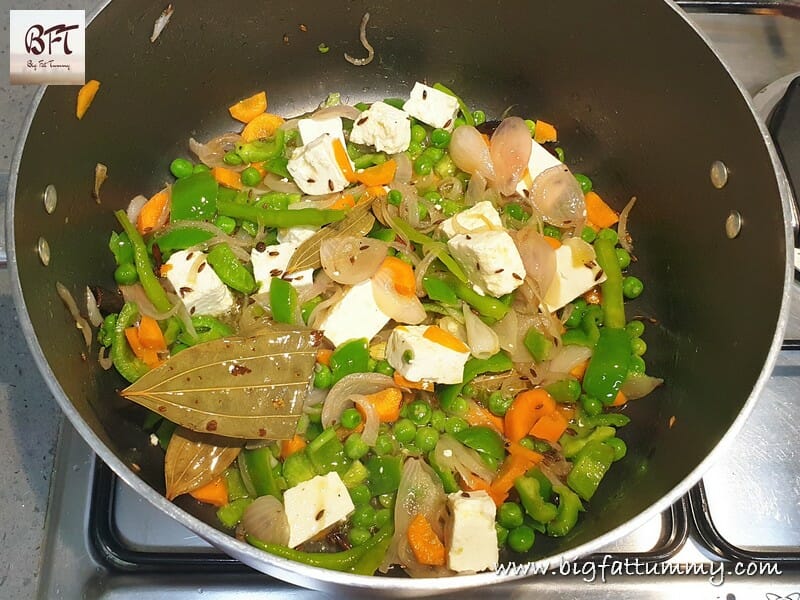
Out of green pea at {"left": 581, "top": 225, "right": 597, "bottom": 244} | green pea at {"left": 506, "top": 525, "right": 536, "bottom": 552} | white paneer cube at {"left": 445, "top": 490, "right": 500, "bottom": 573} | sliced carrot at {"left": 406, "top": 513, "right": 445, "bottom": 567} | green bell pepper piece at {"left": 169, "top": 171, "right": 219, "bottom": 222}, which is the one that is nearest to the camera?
white paneer cube at {"left": 445, "top": 490, "right": 500, "bottom": 573}

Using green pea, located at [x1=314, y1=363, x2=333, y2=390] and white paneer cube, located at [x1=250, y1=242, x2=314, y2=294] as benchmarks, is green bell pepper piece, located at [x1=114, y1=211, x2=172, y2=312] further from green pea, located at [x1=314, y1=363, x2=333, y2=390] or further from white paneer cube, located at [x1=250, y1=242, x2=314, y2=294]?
green pea, located at [x1=314, y1=363, x2=333, y2=390]

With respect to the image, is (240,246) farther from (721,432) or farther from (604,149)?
(721,432)

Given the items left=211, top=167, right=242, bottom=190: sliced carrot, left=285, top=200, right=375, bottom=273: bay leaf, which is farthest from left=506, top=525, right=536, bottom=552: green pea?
left=211, top=167, right=242, bottom=190: sliced carrot

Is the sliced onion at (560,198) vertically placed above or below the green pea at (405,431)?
above

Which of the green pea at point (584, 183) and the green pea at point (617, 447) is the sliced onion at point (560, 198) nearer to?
the green pea at point (584, 183)

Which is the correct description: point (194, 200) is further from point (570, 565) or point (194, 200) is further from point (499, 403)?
point (570, 565)

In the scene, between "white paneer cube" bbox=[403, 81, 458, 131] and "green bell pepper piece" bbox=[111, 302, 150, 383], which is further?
"white paneer cube" bbox=[403, 81, 458, 131]

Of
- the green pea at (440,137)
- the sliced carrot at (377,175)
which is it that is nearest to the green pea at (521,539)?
the sliced carrot at (377,175)
